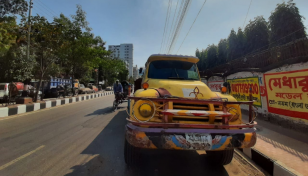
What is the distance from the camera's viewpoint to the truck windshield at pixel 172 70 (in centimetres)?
388

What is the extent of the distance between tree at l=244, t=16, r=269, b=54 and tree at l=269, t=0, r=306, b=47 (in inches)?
73.0

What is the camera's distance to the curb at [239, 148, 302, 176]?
2.69 metres

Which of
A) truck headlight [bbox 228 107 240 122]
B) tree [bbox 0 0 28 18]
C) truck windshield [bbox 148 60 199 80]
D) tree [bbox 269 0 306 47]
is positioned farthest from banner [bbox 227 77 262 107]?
tree [bbox 0 0 28 18]

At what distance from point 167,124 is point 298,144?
3.74m

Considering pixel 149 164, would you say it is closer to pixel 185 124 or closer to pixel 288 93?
pixel 185 124

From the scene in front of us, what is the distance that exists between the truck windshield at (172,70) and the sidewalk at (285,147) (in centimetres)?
220

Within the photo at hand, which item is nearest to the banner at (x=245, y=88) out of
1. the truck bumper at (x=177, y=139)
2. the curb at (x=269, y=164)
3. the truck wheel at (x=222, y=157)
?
the curb at (x=269, y=164)

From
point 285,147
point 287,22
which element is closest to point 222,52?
point 287,22

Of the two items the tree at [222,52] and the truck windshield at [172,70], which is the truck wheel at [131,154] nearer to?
the truck windshield at [172,70]

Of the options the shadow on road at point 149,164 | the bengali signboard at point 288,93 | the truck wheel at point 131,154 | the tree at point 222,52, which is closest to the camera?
the truck wheel at point 131,154

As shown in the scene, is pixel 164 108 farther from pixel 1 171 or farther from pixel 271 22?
pixel 271 22

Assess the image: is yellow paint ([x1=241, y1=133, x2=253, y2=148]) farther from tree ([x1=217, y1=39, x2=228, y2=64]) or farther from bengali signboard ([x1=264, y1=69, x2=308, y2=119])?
tree ([x1=217, y1=39, x2=228, y2=64])

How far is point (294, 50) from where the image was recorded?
5.08 meters

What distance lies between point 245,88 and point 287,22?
11616 millimetres
